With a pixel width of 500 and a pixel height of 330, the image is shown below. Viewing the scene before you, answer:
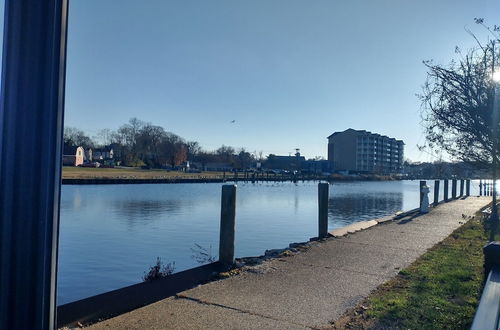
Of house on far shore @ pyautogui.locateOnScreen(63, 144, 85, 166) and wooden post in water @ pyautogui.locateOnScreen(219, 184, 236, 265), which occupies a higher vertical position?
house on far shore @ pyautogui.locateOnScreen(63, 144, 85, 166)

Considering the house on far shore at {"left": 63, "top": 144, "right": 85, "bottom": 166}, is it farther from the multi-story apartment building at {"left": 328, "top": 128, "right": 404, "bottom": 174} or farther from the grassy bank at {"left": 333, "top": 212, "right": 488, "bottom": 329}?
the grassy bank at {"left": 333, "top": 212, "right": 488, "bottom": 329}

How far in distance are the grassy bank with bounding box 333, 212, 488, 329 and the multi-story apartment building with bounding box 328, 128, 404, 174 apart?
14154 cm

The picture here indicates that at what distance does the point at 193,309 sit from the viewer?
473cm

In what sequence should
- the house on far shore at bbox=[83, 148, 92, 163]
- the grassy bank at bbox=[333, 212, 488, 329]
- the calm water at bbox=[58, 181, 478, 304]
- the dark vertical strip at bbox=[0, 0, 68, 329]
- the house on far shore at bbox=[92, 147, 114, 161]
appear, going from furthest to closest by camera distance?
the house on far shore at bbox=[92, 147, 114, 161] < the house on far shore at bbox=[83, 148, 92, 163] < the calm water at bbox=[58, 181, 478, 304] < the grassy bank at bbox=[333, 212, 488, 329] < the dark vertical strip at bbox=[0, 0, 68, 329]

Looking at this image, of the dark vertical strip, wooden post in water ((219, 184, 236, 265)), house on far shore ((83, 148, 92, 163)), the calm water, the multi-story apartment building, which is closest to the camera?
the dark vertical strip

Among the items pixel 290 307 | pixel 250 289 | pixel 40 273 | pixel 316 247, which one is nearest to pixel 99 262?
pixel 316 247

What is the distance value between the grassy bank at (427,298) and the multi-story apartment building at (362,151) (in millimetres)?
141536

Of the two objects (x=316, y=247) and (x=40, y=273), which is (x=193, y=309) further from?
(x=316, y=247)

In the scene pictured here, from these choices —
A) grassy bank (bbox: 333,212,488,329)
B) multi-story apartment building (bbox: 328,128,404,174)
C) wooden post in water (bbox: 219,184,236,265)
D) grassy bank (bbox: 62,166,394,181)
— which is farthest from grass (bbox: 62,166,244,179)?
multi-story apartment building (bbox: 328,128,404,174)

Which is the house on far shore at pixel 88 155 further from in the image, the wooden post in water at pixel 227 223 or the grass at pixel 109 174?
the wooden post in water at pixel 227 223

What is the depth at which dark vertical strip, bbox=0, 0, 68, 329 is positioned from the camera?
6.70 ft

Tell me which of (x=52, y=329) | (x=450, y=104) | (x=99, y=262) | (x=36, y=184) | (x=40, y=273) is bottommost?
(x=99, y=262)

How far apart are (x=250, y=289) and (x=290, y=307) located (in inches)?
33.7

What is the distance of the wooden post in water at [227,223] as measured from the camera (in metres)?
7.63
